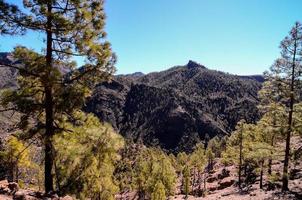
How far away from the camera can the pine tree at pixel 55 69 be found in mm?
13070

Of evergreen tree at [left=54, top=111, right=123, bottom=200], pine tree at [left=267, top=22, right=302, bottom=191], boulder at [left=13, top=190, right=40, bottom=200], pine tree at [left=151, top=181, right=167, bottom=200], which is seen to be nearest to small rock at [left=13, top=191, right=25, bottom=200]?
boulder at [left=13, top=190, right=40, bottom=200]

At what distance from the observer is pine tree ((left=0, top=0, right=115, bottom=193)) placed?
13.1 metres

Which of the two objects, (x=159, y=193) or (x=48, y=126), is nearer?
(x=48, y=126)

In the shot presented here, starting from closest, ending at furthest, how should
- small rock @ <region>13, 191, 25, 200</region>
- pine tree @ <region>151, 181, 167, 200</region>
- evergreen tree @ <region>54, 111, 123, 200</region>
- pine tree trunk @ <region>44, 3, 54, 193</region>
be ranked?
1. small rock @ <region>13, 191, 25, 200</region>
2. evergreen tree @ <region>54, 111, 123, 200</region>
3. pine tree trunk @ <region>44, 3, 54, 193</region>
4. pine tree @ <region>151, 181, 167, 200</region>

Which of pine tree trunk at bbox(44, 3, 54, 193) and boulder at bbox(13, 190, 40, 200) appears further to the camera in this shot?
pine tree trunk at bbox(44, 3, 54, 193)

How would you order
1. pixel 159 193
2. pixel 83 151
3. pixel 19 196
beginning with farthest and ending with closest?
1. pixel 159 193
2. pixel 83 151
3. pixel 19 196

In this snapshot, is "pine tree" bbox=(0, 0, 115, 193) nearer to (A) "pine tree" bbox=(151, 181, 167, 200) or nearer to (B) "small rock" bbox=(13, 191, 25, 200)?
(B) "small rock" bbox=(13, 191, 25, 200)

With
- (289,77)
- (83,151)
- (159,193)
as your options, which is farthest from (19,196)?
(159,193)

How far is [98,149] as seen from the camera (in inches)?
531

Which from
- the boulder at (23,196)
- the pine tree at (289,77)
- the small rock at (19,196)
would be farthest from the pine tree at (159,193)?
the small rock at (19,196)

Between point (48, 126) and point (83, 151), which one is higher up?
point (48, 126)

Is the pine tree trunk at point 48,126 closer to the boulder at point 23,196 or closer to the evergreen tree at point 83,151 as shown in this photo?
the evergreen tree at point 83,151

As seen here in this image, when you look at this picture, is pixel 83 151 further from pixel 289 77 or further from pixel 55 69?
pixel 289 77

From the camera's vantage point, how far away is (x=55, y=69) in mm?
13094
